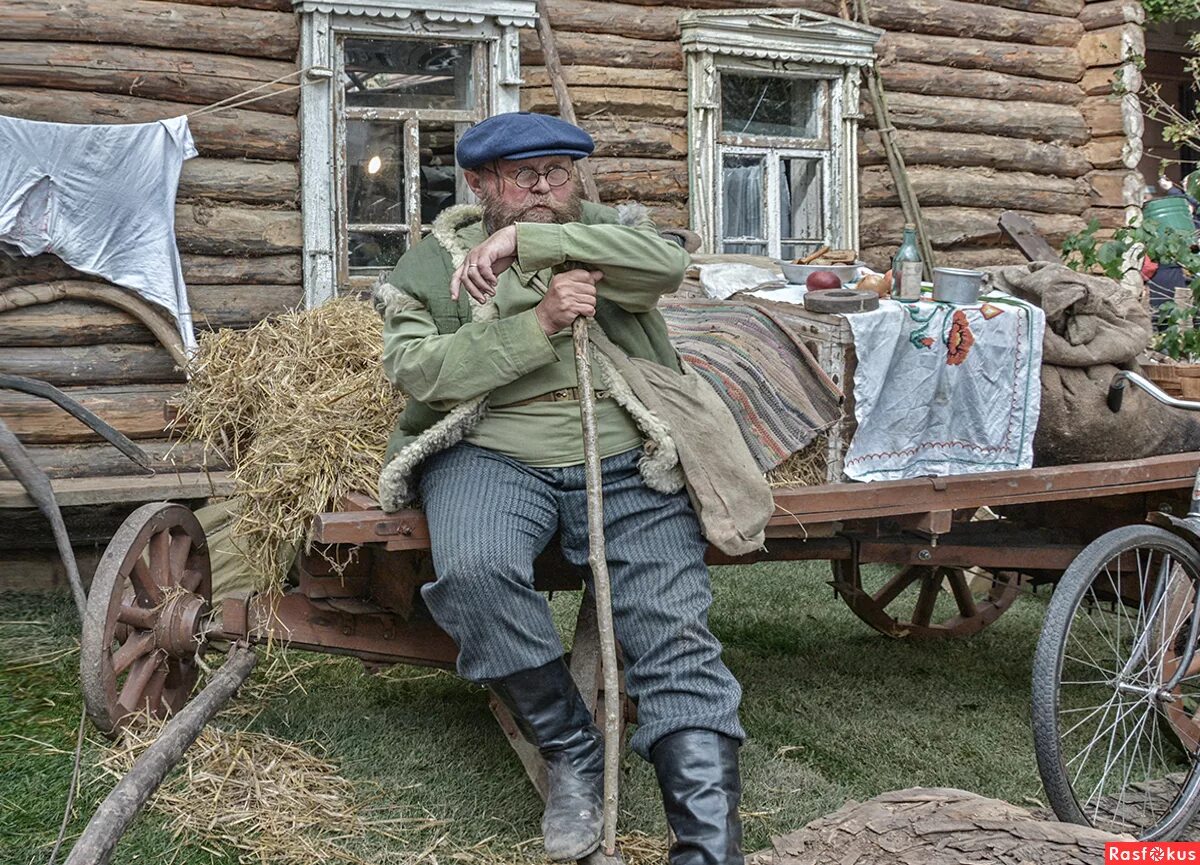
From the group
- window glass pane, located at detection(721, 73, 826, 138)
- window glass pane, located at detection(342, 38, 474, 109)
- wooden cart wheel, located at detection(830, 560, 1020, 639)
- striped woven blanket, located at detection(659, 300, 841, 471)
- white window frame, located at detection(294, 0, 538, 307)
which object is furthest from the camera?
window glass pane, located at detection(721, 73, 826, 138)

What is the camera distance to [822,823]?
9.57 ft

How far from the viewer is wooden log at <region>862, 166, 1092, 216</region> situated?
783cm

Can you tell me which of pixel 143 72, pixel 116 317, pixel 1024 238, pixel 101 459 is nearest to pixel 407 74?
pixel 143 72

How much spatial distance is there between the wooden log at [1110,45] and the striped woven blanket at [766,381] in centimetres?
565

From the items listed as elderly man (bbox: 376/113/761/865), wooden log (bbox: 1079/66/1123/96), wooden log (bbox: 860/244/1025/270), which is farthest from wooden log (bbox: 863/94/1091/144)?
elderly man (bbox: 376/113/761/865)

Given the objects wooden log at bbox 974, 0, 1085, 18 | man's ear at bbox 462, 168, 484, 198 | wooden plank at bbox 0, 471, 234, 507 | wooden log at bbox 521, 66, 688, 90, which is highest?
wooden log at bbox 974, 0, 1085, 18

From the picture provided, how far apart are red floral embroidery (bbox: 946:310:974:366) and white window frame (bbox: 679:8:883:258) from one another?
10.9 ft

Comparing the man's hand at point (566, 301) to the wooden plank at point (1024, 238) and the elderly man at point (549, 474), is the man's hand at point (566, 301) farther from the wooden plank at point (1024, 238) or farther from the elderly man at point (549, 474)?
the wooden plank at point (1024, 238)

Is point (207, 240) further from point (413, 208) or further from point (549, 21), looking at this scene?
point (549, 21)

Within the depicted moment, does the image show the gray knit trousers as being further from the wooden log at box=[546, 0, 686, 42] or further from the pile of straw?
the wooden log at box=[546, 0, 686, 42]

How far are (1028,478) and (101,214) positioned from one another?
166 inches

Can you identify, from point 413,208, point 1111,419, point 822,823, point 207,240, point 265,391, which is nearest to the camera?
point 822,823

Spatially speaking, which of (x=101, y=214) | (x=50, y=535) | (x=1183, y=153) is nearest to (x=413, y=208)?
(x=101, y=214)

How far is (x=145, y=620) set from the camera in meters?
3.69
